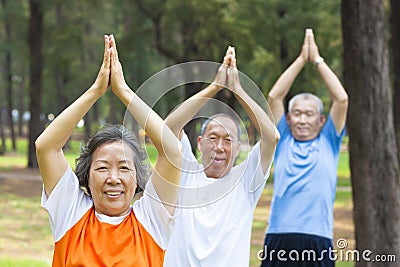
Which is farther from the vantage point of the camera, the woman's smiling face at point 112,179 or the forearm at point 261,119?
the forearm at point 261,119

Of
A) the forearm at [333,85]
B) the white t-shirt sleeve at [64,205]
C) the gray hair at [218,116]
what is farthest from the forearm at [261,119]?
the forearm at [333,85]

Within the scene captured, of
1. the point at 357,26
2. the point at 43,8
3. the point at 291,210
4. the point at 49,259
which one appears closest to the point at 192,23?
the point at 43,8

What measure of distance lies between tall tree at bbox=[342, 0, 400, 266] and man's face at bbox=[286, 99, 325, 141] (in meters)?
2.06

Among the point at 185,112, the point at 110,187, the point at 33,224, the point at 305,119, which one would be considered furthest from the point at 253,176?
the point at 33,224

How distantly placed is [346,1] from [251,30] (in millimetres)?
14813

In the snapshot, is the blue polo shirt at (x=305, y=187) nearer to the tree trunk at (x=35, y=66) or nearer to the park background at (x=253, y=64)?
the park background at (x=253, y=64)

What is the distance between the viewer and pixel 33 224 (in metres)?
13.4

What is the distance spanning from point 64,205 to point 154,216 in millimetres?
375

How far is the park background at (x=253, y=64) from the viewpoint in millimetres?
7387

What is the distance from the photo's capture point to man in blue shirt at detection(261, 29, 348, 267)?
17.3 ft

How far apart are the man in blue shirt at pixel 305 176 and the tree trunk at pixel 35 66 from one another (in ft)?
65.0

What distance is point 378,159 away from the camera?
7387mm

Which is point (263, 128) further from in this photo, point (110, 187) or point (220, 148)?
point (110, 187)

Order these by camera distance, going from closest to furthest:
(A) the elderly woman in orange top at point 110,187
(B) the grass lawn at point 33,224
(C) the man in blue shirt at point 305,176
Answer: (A) the elderly woman in orange top at point 110,187 → (C) the man in blue shirt at point 305,176 → (B) the grass lawn at point 33,224
